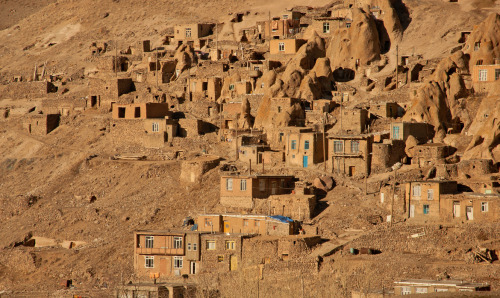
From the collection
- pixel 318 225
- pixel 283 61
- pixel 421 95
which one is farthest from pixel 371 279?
pixel 283 61

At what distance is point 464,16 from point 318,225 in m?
29.9

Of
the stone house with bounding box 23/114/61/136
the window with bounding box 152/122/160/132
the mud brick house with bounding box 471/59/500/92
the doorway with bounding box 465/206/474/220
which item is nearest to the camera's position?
the doorway with bounding box 465/206/474/220

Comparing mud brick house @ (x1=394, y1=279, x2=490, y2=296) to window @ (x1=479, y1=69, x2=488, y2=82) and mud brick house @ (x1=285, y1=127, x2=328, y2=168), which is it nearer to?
mud brick house @ (x1=285, y1=127, x2=328, y2=168)

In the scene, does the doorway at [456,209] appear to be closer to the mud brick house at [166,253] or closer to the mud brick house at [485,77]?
the mud brick house at [166,253]

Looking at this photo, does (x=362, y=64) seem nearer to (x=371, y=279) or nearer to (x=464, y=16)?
(x=464, y=16)

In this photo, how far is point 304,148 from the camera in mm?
66750

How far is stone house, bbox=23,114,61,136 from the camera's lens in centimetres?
8456

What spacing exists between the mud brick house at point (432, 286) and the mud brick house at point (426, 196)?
365 inches

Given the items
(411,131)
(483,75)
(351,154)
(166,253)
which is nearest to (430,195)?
(351,154)

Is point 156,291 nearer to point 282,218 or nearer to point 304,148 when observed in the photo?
point 282,218

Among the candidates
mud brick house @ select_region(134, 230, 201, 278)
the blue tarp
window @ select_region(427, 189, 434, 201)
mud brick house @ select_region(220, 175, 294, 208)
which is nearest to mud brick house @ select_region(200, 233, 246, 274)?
mud brick house @ select_region(134, 230, 201, 278)

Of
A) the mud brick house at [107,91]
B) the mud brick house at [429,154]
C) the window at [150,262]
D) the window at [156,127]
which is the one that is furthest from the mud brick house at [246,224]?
the mud brick house at [107,91]

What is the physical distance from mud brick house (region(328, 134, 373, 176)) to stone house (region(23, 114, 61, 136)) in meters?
26.7

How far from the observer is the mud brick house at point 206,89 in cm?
7975
